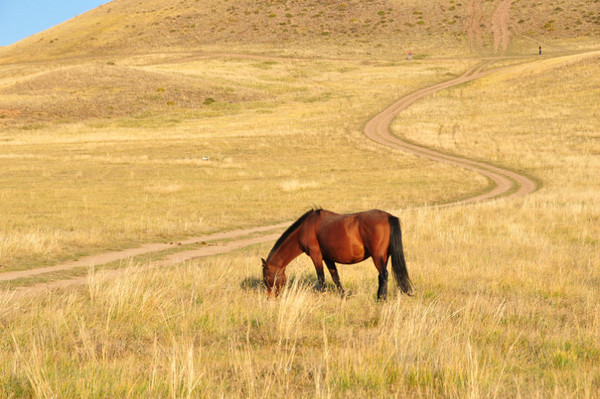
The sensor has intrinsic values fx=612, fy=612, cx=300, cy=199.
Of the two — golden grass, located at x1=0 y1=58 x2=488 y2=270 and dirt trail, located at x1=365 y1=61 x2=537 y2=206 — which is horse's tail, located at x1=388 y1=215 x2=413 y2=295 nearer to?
golden grass, located at x1=0 y1=58 x2=488 y2=270

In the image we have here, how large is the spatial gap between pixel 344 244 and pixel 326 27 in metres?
147

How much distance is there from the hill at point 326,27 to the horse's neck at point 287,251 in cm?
11835

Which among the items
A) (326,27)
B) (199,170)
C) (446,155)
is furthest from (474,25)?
(199,170)

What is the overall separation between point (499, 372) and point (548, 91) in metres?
74.1

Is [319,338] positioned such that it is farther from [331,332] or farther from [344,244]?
[344,244]

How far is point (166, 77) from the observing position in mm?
93375

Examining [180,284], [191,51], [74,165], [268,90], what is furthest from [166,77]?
[180,284]

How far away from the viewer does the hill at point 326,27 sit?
130 meters

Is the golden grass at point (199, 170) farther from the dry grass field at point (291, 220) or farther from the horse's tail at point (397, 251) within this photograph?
the horse's tail at point (397, 251)

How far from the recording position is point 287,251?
1029 cm

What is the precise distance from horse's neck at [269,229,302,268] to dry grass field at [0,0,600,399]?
0.69 metres

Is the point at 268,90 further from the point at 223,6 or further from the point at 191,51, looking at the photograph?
the point at 223,6

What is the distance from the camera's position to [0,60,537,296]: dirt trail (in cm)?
1519

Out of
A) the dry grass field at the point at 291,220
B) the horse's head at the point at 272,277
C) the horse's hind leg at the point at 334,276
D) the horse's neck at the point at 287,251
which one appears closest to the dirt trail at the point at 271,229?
the dry grass field at the point at 291,220
